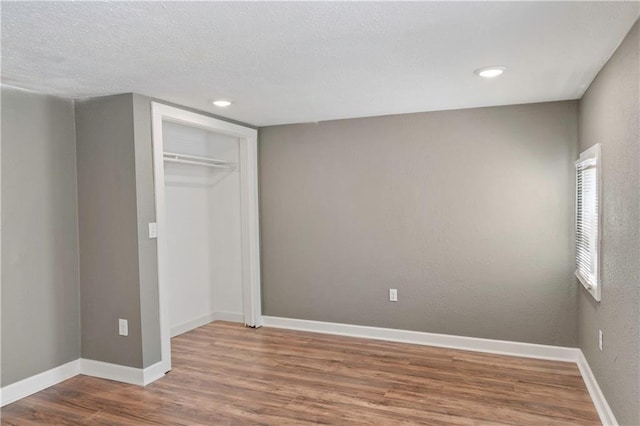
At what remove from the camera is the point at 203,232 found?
5.11m

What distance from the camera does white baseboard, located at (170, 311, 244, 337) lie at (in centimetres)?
468

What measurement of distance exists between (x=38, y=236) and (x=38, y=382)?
1.09 m

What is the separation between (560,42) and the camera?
2318 millimetres

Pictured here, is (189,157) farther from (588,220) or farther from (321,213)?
(588,220)

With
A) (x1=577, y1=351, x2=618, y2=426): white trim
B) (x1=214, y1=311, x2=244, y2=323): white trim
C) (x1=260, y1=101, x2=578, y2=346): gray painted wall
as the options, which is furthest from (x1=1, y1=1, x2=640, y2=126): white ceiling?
(x1=214, y1=311, x2=244, y2=323): white trim

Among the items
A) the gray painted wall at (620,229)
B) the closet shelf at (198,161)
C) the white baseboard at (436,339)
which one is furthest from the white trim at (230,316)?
the gray painted wall at (620,229)

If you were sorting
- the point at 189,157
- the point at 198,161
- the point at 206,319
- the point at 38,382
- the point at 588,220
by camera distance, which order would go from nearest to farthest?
the point at 588,220
the point at 38,382
the point at 189,157
the point at 198,161
the point at 206,319

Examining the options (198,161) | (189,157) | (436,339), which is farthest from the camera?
(198,161)

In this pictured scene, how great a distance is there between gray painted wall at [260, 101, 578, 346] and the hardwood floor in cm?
46

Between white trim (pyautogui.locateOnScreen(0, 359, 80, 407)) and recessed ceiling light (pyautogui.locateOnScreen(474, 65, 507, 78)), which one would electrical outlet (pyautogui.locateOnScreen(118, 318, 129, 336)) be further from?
recessed ceiling light (pyautogui.locateOnScreen(474, 65, 507, 78))

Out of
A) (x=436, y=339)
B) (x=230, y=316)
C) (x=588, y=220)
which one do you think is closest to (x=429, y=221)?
(x=436, y=339)

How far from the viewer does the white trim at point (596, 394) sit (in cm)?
255

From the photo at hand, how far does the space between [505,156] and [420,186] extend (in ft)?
2.58

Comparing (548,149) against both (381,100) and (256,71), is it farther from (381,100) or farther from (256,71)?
(256,71)
